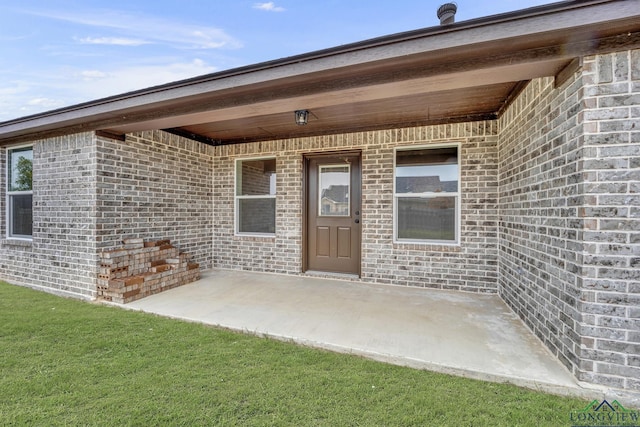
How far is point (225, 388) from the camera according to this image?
188 cm

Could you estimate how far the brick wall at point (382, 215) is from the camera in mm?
4074

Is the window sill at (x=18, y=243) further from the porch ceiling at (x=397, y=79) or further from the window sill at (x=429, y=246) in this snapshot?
the window sill at (x=429, y=246)

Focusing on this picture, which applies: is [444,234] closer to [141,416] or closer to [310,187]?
[310,187]

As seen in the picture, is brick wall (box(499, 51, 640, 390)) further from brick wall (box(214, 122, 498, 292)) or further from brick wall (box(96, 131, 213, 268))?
brick wall (box(96, 131, 213, 268))

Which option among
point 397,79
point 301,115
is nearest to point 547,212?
point 397,79

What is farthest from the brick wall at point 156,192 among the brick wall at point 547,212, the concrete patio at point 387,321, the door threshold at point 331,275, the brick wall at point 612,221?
the brick wall at point 612,221

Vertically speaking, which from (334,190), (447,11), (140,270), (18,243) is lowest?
(140,270)

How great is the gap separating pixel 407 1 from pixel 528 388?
669 cm

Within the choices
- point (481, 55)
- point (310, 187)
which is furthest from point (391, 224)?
point (481, 55)

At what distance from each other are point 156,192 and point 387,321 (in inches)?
160

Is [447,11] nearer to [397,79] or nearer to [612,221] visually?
[397,79]

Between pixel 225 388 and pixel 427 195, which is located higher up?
pixel 427 195

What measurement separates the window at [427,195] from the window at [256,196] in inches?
92.1

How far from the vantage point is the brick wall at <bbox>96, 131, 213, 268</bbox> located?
3.94 metres
